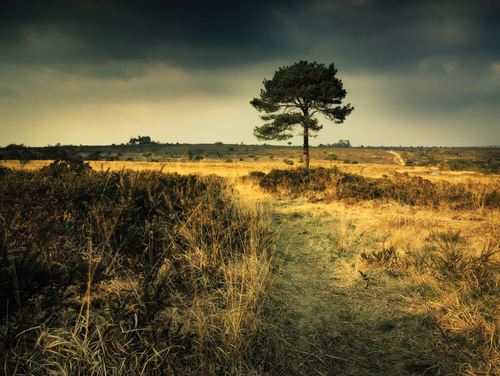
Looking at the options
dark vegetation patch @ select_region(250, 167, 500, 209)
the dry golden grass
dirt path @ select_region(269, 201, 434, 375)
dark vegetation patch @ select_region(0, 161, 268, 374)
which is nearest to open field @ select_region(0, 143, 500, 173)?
the dry golden grass

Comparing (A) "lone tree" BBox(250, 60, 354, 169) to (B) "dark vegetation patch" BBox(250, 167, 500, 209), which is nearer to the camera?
(B) "dark vegetation patch" BBox(250, 167, 500, 209)

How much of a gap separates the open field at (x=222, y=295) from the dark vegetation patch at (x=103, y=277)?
0.05 ft

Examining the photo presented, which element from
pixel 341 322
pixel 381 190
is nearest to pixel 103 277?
pixel 341 322

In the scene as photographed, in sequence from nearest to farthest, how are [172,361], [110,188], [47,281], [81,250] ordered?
[172,361] → [47,281] → [81,250] → [110,188]

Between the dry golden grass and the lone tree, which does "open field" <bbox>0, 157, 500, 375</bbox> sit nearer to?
the dry golden grass

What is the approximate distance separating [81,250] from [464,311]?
4060 millimetres

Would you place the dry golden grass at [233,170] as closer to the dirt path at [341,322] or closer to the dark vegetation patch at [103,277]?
the dark vegetation patch at [103,277]

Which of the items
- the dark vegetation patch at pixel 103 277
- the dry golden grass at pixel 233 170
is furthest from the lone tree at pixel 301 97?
the dark vegetation patch at pixel 103 277

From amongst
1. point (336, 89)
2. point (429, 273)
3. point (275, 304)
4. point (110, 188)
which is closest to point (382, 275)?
point (429, 273)

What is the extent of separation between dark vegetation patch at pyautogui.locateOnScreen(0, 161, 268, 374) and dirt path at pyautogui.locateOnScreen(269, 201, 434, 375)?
0.63 metres

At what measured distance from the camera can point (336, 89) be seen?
73.7 feet

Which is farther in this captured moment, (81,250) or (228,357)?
(81,250)

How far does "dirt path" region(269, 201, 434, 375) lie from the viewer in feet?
8.27

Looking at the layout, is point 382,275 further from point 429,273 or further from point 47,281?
point 47,281
